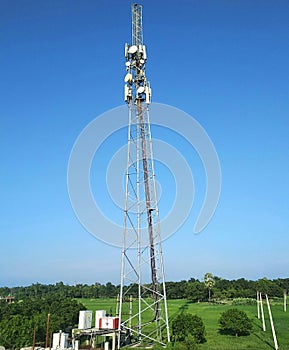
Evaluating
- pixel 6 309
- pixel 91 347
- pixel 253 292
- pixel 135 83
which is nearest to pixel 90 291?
pixel 253 292

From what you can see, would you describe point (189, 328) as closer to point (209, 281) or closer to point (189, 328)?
point (189, 328)

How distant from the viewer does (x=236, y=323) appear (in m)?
31.4

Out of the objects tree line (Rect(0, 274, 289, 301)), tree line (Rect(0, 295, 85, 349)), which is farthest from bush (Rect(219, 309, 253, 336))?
tree line (Rect(0, 274, 289, 301))

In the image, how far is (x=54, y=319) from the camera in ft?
97.3

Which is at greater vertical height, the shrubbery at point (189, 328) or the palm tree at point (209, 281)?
the palm tree at point (209, 281)

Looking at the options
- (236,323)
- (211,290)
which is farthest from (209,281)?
(236,323)

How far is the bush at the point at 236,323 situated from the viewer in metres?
31.3

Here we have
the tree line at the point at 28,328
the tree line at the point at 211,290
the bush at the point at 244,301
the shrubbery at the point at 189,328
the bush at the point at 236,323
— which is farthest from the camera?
Result: the tree line at the point at 211,290

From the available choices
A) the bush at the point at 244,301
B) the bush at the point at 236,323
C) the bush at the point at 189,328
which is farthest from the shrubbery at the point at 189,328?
the bush at the point at 244,301

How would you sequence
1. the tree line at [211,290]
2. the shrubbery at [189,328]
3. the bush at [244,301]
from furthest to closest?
the tree line at [211,290]
the bush at [244,301]
the shrubbery at [189,328]

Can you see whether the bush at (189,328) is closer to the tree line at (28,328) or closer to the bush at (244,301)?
the tree line at (28,328)

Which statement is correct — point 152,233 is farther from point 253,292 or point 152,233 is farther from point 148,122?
point 253,292

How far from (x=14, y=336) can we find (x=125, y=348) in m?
8.99

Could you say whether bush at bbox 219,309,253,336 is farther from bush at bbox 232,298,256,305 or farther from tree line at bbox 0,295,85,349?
bush at bbox 232,298,256,305
